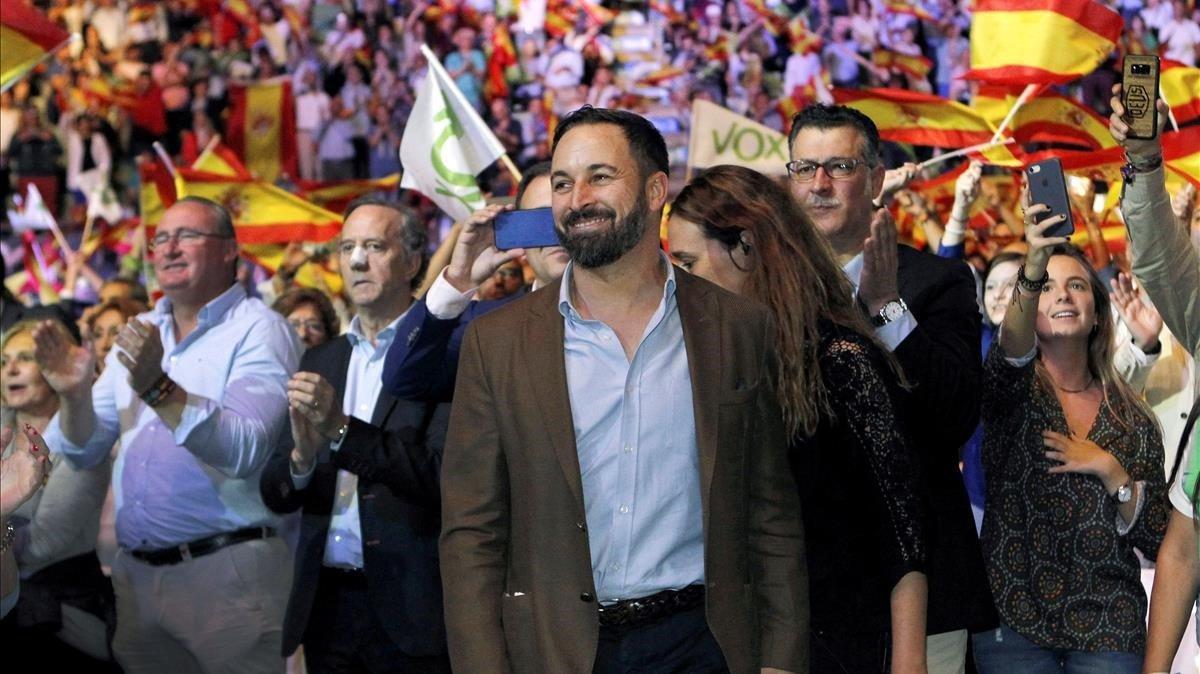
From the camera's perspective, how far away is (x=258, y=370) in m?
6.38

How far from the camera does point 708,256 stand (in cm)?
436

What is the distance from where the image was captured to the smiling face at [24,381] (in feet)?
24.0

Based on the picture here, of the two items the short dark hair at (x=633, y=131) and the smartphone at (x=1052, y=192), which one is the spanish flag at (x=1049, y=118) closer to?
the smartphone at (x=1052, y=192)

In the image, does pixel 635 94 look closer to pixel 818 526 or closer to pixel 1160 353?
pixel 1160 353

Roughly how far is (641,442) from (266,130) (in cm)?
1000

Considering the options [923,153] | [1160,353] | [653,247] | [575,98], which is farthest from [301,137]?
[653,247]

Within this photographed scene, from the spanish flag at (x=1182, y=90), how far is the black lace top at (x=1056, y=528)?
351 cm

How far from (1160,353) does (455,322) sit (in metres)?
2.47

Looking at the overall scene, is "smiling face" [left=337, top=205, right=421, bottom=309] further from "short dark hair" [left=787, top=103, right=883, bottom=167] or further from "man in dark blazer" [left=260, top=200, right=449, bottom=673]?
"short dark hair" [left=787, top=103, right=883, bottom=167]

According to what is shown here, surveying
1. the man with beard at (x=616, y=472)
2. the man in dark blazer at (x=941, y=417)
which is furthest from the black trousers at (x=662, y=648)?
the man in dark blazer at (x=941, y=417)

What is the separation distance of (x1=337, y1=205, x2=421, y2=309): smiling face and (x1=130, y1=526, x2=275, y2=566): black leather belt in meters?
0.91

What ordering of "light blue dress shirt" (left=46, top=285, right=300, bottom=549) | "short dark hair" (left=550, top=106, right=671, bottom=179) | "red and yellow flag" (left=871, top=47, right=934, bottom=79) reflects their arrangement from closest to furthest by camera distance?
"short dark hair" (left=550, top=106, right=671, bottom=179) → "light blue dress shirt" (left=46, top=285, right=300, bottom=549) → "red and yellow flag" (left=871, top=47, right=934, bottom=79)

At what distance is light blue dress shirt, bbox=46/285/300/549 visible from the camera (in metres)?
6.02

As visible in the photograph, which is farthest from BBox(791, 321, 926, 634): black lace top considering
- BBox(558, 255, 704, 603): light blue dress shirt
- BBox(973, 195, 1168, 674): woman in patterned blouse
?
BBox(973, 195, 1168, 674): woman in patterned blouse
